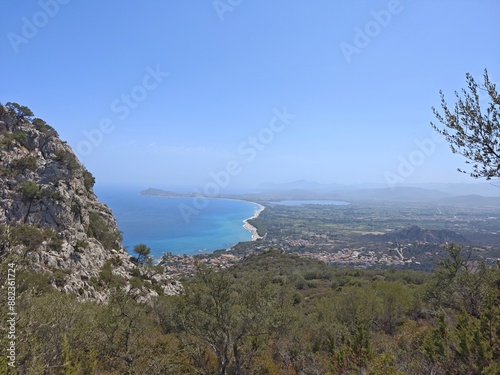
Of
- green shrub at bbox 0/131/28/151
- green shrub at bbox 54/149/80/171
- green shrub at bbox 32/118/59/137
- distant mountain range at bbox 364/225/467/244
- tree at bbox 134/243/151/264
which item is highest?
green shrub at bbox 32/118/59/137

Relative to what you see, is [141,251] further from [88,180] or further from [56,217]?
[88,180]

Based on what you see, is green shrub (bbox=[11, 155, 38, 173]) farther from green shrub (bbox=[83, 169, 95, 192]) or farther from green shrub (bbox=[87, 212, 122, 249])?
green shrub (bbox=[87, 212, 122, 249])

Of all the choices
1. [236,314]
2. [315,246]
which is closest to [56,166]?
[236,314]


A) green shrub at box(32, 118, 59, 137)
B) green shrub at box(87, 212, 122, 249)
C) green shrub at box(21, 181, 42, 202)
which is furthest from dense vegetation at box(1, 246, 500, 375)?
green shrub at box(32, 118, 59, 137)

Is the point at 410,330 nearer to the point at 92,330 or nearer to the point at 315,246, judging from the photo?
the point at 92,330

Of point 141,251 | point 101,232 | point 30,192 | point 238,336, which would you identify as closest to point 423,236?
point 141,251

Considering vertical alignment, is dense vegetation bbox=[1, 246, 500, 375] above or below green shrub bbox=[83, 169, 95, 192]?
below

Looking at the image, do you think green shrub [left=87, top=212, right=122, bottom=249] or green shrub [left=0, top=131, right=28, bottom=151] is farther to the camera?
green shrub [left=87, top=212, right=122, bottom=249]

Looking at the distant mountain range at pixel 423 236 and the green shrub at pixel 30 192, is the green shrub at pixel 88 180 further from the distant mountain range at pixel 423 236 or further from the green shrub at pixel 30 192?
the distant mountain range at pixel 423 236
